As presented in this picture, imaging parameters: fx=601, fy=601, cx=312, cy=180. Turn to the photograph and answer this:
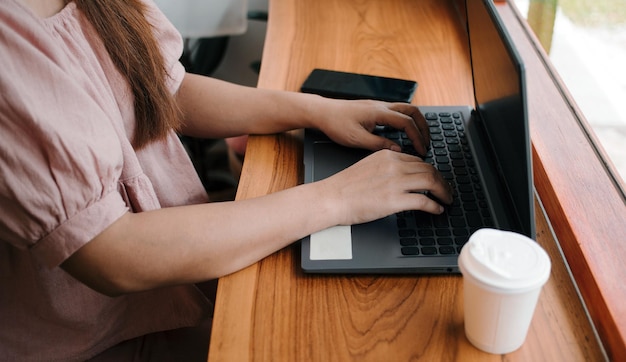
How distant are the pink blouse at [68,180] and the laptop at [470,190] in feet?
0.79

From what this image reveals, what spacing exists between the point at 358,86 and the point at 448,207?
1.15 ft

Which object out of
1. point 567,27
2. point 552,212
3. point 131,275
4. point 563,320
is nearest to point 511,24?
point 567,27

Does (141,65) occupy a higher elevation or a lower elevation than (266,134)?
higher

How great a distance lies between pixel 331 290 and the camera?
0.70 m

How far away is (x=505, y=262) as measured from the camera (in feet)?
1.81

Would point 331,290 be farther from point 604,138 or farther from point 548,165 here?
point 604,138

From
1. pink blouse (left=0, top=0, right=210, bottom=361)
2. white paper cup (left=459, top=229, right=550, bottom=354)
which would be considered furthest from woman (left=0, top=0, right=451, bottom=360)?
white paper cup (left=459, top=229, right=550, bottom=354)

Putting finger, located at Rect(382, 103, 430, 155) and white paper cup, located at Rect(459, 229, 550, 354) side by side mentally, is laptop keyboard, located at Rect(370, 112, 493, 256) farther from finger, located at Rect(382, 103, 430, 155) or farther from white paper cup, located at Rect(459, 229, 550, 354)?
white paper cup, located at Rect(459, 229, 550, 354)

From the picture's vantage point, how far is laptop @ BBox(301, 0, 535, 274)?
26.4 inches

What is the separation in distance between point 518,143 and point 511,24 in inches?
23.8

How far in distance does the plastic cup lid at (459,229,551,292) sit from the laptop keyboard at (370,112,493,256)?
15cm

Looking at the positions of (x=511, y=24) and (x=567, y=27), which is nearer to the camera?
(x=567, y=27)

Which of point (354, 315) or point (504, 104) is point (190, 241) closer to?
point (354, 315)

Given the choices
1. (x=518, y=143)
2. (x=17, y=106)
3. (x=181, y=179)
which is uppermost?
(x=17, y=106)
